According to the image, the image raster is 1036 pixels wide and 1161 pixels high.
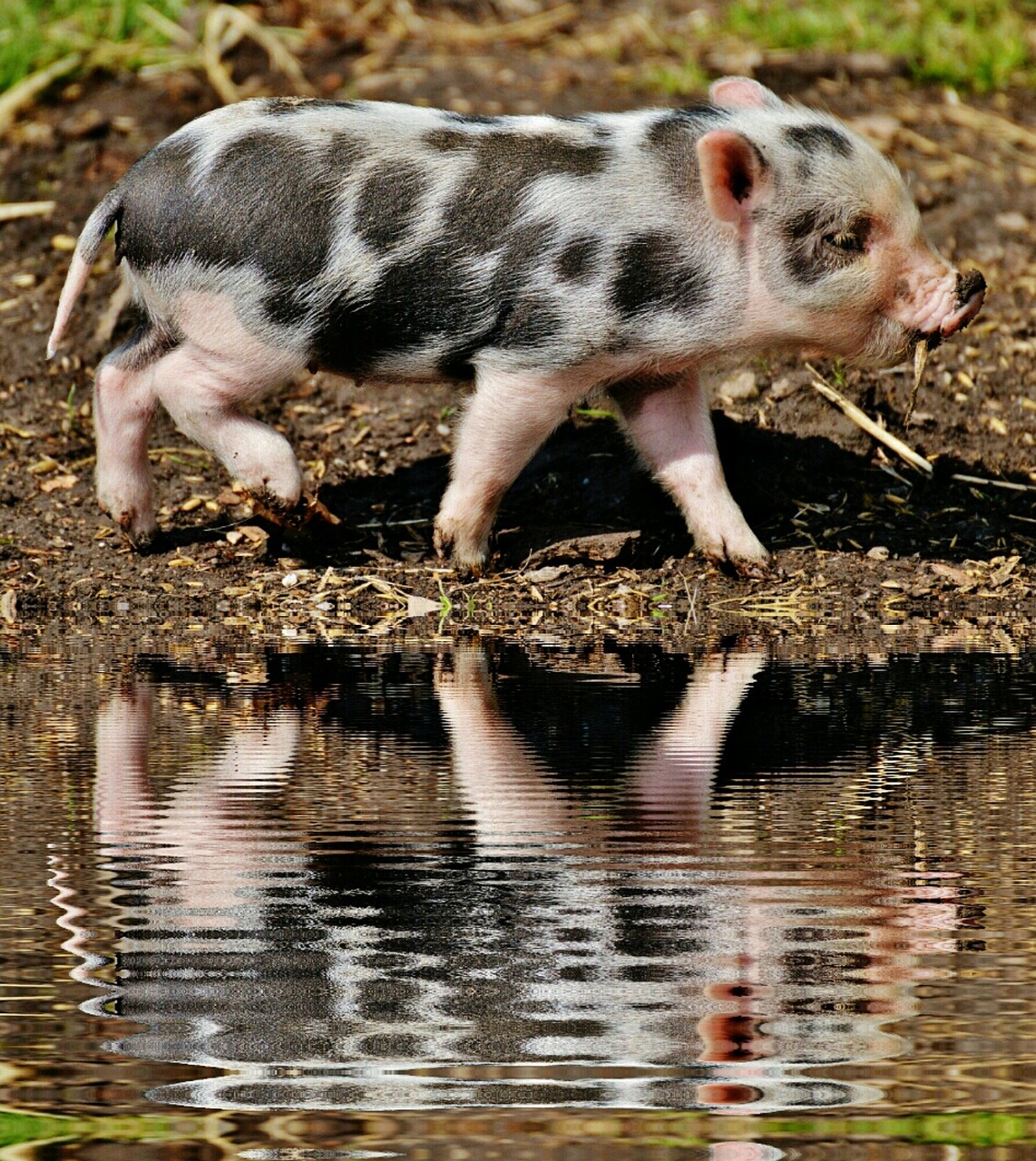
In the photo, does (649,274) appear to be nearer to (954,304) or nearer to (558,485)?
(954,304)

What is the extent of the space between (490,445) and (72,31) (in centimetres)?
586

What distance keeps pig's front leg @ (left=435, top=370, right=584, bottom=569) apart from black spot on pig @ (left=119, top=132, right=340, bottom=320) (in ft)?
2.15

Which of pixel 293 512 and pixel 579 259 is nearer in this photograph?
pixel 579 259

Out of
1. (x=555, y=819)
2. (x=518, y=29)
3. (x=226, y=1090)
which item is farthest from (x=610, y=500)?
(x=518, y=29)

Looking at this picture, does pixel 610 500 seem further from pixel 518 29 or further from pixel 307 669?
pixel 518 29

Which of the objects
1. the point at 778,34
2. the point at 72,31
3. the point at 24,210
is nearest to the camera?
the point at 24,210

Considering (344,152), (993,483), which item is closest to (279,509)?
(344,152)

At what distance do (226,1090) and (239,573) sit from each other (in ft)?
12.8

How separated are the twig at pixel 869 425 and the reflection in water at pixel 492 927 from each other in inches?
130

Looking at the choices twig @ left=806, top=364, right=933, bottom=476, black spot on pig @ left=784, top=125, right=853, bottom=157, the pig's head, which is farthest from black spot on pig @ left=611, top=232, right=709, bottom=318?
twig @ left=806, top=364, right=933, bottom=476

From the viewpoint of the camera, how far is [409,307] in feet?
18.1

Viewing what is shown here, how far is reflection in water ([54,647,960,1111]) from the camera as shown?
204 cm

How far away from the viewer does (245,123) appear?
5.64 meters

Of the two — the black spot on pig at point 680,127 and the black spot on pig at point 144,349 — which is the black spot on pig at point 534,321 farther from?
the black spot on pig at point 144,349
